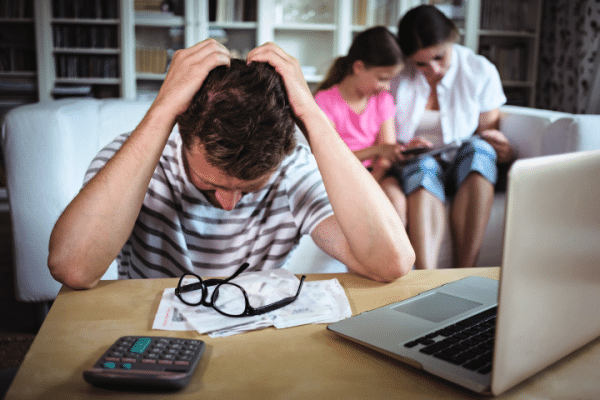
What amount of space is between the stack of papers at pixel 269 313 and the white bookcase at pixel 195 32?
10.0 feet

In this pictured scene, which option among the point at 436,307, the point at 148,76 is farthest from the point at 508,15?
the point at 436,307

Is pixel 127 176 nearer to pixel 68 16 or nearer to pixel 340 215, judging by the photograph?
pixel 340 215

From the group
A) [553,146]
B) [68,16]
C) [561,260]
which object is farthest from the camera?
[68,16]

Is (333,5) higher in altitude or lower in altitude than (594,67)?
higher

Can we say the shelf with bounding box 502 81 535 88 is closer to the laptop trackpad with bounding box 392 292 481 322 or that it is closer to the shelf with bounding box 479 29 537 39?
the shelf with bounding box 479 29 537 39

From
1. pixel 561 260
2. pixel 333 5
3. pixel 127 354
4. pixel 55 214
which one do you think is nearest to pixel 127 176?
pixel 127 354

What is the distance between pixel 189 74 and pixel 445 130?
5.33 feet

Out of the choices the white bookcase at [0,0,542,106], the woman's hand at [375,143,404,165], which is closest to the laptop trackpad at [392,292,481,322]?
the woman's hand at [375,143,404,165]

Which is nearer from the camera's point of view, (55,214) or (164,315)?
(164,315)

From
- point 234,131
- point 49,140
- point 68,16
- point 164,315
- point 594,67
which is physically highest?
point 68,16

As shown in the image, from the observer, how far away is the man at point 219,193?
2.56 ft

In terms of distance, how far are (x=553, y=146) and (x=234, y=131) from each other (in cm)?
160

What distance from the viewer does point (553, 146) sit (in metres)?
1.95

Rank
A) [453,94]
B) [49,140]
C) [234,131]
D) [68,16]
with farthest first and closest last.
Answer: [68,16]
[453,94]
[49,140]
[234,131]
